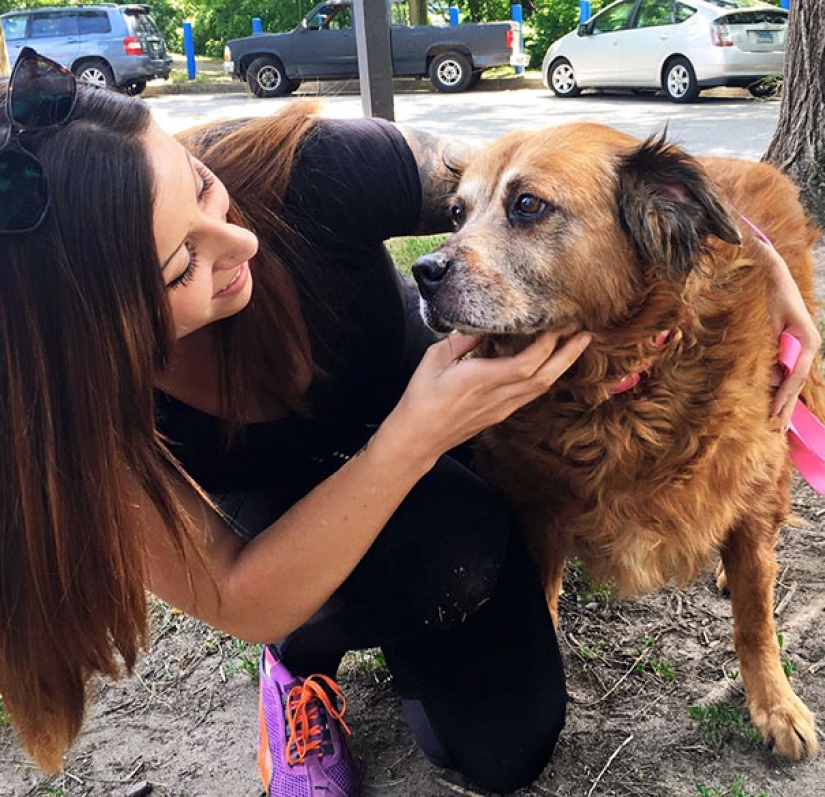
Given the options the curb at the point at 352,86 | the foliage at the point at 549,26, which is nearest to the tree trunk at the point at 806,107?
the curb at the point at 352,86

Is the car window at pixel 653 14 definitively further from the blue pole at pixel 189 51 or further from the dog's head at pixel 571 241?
the dog's head at pixel 571 241

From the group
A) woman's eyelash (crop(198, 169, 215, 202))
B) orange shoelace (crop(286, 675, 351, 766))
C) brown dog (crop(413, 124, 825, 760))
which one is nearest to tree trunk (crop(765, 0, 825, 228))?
brown dog (crop(413, 124, 825, 760))

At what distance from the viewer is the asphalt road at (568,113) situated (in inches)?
351

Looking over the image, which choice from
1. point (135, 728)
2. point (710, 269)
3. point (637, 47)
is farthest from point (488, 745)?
point (637, 47)

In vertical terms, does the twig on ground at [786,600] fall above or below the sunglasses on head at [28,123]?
below

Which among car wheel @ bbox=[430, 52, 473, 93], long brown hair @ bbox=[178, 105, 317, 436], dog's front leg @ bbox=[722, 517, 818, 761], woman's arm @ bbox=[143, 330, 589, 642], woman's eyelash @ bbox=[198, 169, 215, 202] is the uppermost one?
woman's eyelash @ bbox=[198, 169, 215, 202]

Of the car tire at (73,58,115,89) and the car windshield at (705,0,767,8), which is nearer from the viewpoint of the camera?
the car windshield at (705,0,767,8)

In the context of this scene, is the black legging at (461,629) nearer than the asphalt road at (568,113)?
Yes

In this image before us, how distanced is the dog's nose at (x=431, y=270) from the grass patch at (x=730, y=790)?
3.74ft

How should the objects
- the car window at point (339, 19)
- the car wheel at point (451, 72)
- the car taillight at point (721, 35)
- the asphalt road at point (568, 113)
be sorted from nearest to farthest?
1. the asphalt road at point (568, 113)
2. the car taillight at point (721, 35)
3. the car window at point (339, 19)
4. the car wheel at point (451, 72)

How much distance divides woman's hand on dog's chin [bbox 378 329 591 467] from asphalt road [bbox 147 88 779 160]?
6351 millimetres

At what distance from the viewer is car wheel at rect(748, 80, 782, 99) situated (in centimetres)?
1117

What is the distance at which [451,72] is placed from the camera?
1597 centimetres

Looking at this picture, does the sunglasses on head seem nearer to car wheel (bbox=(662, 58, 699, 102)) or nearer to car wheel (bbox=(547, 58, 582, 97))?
car wheel (bbox=(662, 58, 699, 102))
